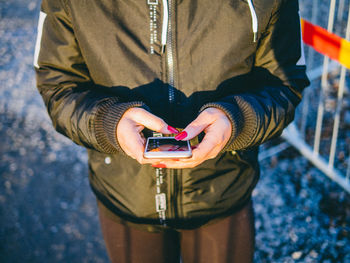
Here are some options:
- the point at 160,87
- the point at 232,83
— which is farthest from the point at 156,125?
the point at 232,83

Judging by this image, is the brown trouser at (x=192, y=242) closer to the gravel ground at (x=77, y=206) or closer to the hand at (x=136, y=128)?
the hand at (x=136, y=128)

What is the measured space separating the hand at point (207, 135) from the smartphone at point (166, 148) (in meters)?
0.04

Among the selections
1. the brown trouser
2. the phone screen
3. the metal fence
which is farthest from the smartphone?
the metal fence

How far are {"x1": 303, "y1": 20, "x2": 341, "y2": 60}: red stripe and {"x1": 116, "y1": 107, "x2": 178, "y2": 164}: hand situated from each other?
1758mm

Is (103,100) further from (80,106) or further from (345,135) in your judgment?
(345,135)

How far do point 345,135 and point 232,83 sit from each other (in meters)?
3.14

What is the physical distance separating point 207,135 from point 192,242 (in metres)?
0.63

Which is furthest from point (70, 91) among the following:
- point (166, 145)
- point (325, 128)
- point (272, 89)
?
point (325, 128)

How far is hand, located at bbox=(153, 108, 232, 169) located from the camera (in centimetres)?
131

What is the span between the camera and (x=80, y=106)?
4.83 ft

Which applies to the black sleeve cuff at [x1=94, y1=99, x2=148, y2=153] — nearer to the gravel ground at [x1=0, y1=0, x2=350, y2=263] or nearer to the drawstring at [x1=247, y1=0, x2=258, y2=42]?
the drawstring at [x1=247, y1=0, x2=258, y2=42]

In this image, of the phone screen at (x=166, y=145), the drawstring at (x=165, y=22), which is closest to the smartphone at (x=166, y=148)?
the phone screen at (x=166, y=145)

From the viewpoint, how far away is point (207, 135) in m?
1.33

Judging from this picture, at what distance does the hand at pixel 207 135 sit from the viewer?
1.31 m
